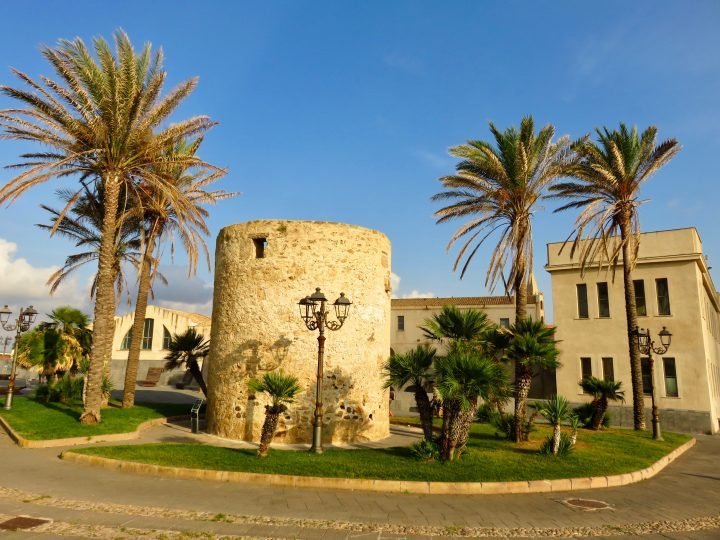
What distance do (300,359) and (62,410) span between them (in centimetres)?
1044

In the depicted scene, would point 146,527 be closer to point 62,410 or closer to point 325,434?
point 325,434

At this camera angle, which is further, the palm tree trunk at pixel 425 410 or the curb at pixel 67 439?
the curb at pixel 67 439

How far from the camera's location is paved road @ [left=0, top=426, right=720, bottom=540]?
284 inches

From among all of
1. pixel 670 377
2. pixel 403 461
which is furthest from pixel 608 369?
pixel 403 461

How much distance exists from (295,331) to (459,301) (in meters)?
29.5

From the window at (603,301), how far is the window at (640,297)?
147 cm

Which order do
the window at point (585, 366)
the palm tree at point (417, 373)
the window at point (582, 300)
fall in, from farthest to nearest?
the window at point (582, 300) → the window at point (585, 366) → the palm tree at point (417, 373)

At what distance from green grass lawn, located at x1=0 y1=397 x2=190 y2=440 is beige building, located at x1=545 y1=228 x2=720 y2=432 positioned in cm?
2126

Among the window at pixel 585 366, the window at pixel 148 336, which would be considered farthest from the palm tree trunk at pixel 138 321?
the window at pixel 148 336

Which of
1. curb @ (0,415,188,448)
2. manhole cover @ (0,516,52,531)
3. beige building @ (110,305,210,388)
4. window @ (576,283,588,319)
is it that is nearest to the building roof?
window @ (576,283,588,319)

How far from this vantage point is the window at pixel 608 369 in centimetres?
2628

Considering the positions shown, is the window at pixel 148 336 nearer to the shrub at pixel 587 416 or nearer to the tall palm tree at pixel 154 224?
the tall palm tree at pixel 154 224

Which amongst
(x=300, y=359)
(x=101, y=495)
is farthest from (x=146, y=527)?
(x=300, y=359)

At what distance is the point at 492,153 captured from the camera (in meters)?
18.7
